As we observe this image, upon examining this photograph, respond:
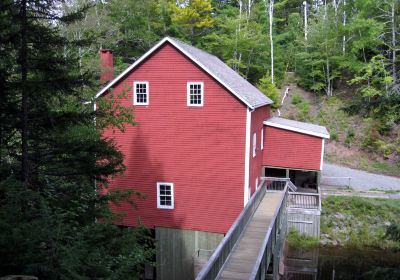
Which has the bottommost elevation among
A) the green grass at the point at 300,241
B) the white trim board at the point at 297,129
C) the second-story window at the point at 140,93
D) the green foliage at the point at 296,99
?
the green grass at the point at 300,241

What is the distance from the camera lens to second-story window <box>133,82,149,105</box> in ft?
56.4

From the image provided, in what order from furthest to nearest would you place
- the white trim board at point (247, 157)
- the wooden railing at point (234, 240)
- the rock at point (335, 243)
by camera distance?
the rock at point (335, 243)
the white trim board at point (247, 157)
the wooden railing at point (234, 240)

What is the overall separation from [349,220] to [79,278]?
20.3 meters

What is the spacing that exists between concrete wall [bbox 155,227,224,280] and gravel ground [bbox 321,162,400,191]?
11.7m

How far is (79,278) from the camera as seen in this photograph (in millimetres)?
4844

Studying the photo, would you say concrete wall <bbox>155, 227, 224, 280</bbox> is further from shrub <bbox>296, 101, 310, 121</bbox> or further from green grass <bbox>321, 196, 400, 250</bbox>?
shrub <bbox>296, 101, 310, 121</bbox>

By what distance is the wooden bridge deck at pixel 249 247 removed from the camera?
10695 mm

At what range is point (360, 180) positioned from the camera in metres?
26.1

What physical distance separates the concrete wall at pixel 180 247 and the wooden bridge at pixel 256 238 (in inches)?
111

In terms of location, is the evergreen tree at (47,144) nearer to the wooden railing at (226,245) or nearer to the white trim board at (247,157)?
the wooden railing at (226,245)

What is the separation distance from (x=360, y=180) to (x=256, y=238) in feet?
52.6

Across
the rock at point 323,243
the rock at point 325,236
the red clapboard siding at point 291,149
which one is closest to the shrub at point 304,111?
A: the red clapboard siding at point 291,149

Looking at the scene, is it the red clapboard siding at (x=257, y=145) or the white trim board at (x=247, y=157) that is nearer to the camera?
the white trim board at (x=247, y=157)

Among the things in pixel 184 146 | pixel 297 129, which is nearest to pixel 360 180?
pixel 297 129
